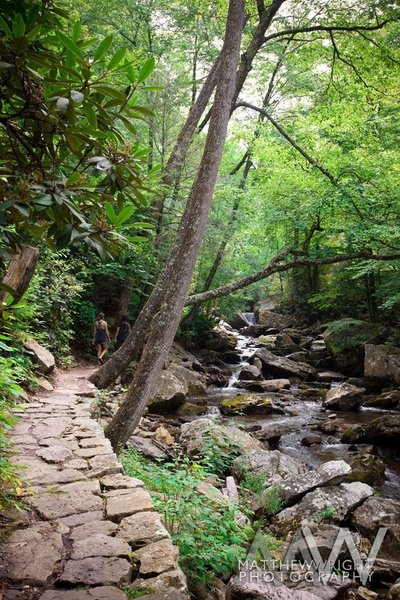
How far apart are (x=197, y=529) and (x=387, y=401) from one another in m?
10.2

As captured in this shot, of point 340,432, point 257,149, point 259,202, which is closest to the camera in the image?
point 340,432

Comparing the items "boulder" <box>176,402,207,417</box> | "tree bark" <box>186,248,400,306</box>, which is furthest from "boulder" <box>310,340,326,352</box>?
"tree bark" <box>186,248,400,306</box>

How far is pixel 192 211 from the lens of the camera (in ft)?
15.8

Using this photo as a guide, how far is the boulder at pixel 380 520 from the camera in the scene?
521cm

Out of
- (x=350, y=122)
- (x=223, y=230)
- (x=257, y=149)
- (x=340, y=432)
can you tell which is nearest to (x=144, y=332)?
(x=340, y=432)

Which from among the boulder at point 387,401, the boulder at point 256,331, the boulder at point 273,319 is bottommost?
the boulder at point 387,401

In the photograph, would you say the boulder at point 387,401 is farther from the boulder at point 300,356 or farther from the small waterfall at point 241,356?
the boulder at point 300,356

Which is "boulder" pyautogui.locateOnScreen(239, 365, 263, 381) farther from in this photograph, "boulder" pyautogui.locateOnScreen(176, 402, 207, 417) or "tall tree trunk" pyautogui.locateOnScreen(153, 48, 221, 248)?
"tall tree trunk" pyautogui.locateOnScreen(153, 48, 221, 248)

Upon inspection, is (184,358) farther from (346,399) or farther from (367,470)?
(367,470)

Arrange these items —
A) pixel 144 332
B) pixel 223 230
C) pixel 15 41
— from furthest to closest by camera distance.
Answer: pixel 223 230 < pixel 144 332 < pixel 15 41

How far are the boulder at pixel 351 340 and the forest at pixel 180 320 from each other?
88mm

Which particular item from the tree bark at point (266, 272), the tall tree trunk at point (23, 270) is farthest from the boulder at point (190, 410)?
the tall tree trunk at point (23, 270)

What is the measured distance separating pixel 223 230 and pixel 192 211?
11292 millimetres

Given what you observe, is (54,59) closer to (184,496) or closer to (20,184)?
(20,184)
